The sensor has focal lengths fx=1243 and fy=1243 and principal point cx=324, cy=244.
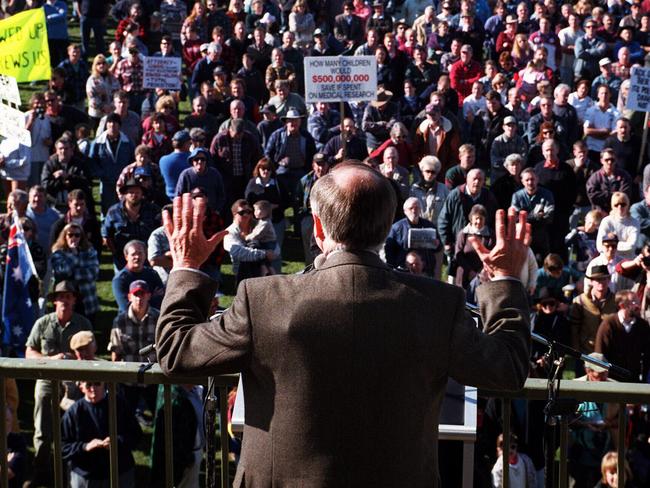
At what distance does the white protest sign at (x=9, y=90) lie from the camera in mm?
9047

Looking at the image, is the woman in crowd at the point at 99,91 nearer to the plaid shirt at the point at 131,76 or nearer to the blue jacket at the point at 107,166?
the plaid shirt at the point at 131,76

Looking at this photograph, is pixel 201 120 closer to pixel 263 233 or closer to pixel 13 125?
pixel 263 233

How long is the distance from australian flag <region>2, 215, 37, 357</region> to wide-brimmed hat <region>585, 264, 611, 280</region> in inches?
205

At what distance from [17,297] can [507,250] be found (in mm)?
8145

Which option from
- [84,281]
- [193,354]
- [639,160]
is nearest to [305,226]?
[84,281]

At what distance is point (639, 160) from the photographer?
54.4 ft

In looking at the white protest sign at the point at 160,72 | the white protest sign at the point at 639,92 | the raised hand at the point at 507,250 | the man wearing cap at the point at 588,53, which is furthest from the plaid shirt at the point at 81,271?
the man wearing cap at the point at 588,53

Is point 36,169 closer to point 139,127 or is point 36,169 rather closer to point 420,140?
point 139,127

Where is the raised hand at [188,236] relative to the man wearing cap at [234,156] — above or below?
above

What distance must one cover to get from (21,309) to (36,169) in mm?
5484

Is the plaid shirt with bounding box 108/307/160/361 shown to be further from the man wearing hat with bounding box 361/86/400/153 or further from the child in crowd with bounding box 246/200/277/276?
the man wearing hat with bounding box 361/86/400/153

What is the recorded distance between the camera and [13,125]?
861 centimetres

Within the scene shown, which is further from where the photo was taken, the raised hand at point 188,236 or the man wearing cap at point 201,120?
the man wearing cap at point 201,120

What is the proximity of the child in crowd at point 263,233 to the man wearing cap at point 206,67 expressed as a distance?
22.6 feet
